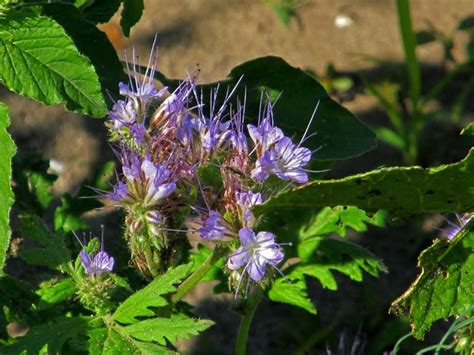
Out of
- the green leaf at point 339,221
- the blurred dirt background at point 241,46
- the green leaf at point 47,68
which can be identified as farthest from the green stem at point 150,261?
the blurred dirt background at point 241,46

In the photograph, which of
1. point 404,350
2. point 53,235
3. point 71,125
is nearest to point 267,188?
point 53,235

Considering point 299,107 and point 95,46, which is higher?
point 95,46

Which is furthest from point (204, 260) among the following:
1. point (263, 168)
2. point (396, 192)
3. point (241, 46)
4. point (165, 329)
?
point (241, 46)

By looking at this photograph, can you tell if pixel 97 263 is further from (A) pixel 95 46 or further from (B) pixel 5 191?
(A) pixel 95 46

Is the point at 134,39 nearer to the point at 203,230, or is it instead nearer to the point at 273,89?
the point at 273,89

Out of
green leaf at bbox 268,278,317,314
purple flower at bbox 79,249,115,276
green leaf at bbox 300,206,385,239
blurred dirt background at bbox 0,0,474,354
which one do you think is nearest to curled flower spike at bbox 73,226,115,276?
purple flower at bbox 79,249,115,276

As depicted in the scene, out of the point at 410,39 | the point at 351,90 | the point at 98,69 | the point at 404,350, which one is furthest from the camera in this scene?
the point at 351,90
